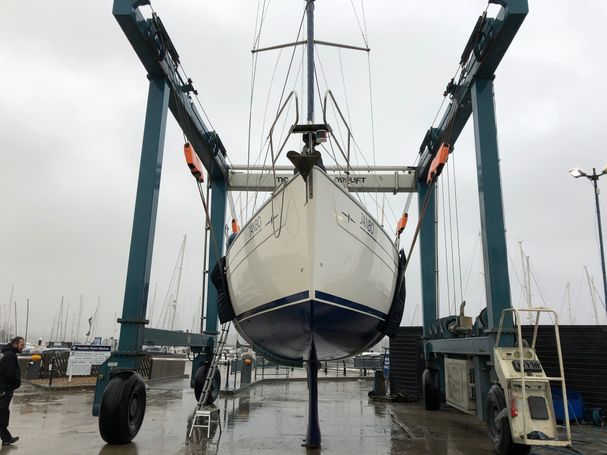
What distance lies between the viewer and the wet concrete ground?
20.2 feet

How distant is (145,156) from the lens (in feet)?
25.6

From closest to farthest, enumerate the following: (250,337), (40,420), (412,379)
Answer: (250,337), (40,420), (412,379)

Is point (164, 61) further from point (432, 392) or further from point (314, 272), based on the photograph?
point (432, 392)

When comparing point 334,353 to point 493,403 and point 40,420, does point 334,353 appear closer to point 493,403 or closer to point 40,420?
point 493,403

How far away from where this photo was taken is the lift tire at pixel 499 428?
221 inches

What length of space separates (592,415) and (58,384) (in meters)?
12.6

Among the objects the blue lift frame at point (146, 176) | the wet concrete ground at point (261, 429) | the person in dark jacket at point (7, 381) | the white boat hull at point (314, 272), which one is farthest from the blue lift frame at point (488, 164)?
the person in dark jacket at point (7, 381)

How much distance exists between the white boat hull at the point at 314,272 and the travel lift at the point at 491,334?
116 cm

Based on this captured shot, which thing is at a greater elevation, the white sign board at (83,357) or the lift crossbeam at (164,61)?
the lift crossbeam at (164,61)

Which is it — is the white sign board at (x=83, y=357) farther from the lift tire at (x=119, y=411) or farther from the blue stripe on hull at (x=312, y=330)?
the blue stripe on hull at (x=312, y=330)

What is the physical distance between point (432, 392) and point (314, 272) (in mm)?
6618

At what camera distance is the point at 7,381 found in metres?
6.09

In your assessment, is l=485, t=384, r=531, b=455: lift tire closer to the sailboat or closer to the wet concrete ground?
the wet concrete ground

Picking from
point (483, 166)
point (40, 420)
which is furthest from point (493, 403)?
point (40, 420)
